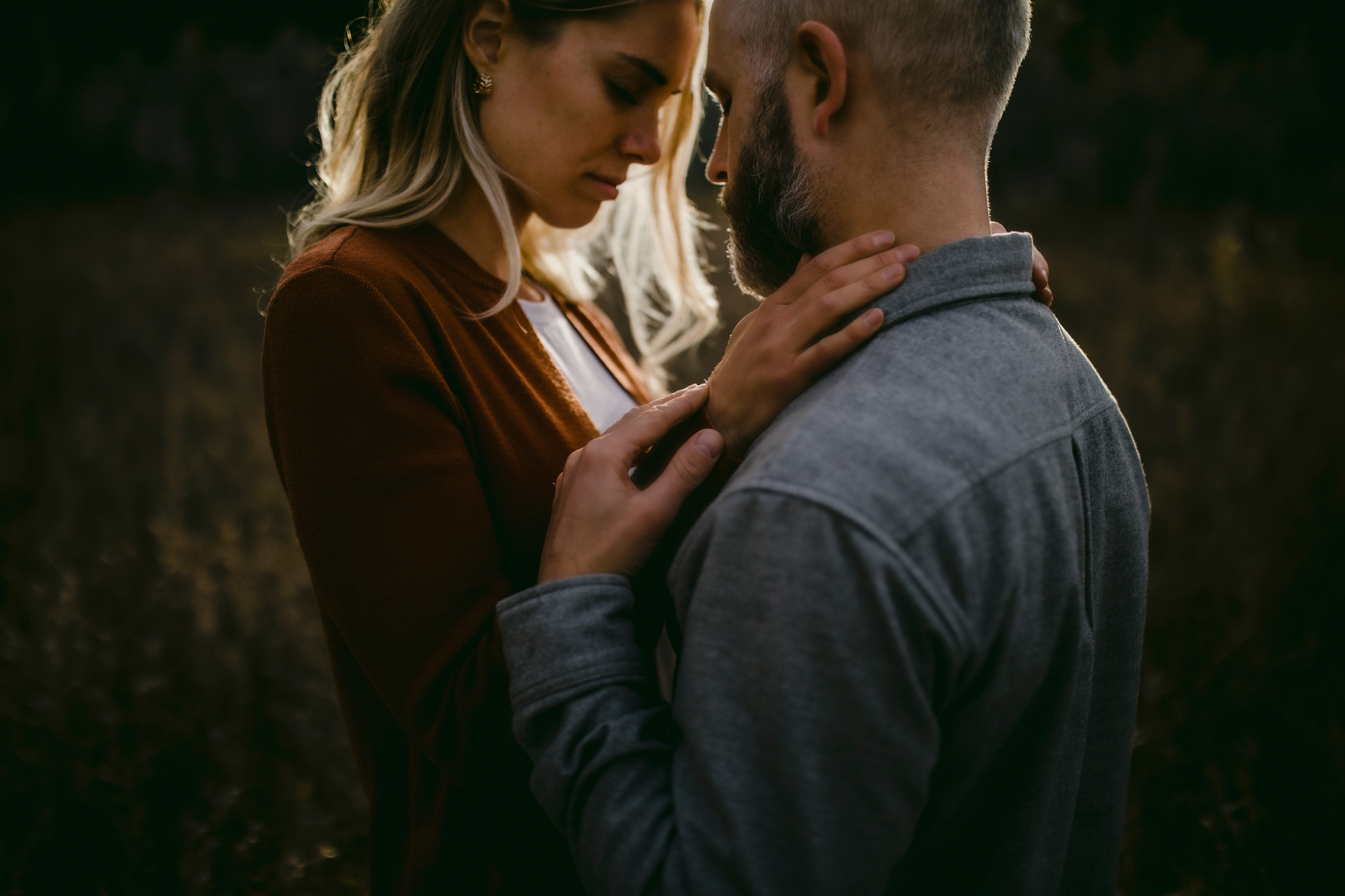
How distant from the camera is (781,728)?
0.85 m

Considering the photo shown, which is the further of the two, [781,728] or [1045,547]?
[1045,547]

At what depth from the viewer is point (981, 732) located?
966 mm

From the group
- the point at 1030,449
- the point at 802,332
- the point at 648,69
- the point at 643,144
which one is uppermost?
the point at 648,69

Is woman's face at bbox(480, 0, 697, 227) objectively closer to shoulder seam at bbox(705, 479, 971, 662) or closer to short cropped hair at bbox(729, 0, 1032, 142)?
short cropped hair at bbox(729, 0, 1032, 142)

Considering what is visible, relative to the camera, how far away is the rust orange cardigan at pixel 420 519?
1.19m

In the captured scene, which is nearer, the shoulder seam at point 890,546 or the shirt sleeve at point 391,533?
the shoulder seam at point 890,546

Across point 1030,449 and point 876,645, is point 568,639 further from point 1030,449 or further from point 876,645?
point 1030,449

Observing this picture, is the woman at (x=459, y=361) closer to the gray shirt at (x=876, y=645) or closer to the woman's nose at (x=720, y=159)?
the gray shirt at (x=876, y=645)

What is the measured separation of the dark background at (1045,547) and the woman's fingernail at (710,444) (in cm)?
213

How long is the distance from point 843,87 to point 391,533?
0.87 m

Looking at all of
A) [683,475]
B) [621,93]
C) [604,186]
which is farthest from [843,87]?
[604,186]

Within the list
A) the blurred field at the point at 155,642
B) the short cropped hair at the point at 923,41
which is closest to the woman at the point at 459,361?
the short cropped hair at the point at 923,41

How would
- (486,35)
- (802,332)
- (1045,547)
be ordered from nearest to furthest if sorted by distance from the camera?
1. (1045,547)
2. (802,332)
3. (486,35)

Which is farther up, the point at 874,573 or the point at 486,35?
the point at 486,35
